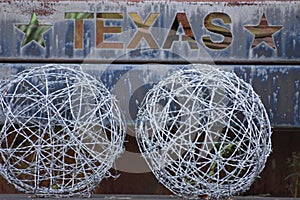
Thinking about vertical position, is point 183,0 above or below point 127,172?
above

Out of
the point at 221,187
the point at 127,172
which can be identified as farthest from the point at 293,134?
the point at 221,187

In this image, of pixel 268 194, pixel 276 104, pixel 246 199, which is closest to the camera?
pixel 246 199

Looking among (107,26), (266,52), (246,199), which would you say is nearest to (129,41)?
(107,26)

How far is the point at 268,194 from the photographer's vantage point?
3.74 m

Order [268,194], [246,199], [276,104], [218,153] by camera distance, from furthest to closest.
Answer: [268,194]
[276,104]
[246,199]
[218,153]

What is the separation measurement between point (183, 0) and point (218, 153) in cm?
106

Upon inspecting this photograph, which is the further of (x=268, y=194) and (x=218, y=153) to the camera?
(x=268, y=194)

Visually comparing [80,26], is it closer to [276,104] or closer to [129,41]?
[129,41]

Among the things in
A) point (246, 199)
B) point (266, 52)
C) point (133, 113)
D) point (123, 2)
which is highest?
point (123, 2)

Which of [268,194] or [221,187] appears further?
[268,194]

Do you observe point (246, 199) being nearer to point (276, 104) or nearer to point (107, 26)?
point (276, 104)

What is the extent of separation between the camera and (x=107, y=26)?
3.43 m

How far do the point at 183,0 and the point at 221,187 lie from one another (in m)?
1.07

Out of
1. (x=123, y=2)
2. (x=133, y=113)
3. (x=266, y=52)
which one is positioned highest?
(x=123, y=2)
